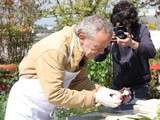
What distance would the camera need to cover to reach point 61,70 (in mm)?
3266

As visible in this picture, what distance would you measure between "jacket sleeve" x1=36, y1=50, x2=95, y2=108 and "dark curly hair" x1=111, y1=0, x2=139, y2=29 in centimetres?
139

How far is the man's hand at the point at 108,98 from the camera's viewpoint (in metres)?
3.28

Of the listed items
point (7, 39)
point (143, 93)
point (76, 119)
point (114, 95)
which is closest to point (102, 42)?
point (114, 95)

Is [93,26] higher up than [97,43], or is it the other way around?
[93,26]

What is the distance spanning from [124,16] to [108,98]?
144 centimetres

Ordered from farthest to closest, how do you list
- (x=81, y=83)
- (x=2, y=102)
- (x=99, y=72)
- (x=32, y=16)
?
(x=32, y=16) → (x=99, y=72) → (x=2, y=102) → (x=81, y=83)

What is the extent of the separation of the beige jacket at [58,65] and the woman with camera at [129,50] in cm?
116

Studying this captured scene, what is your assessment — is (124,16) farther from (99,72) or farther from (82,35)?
(99,72)

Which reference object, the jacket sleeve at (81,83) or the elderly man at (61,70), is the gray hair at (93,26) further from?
the jacket sleeve at (81,83)

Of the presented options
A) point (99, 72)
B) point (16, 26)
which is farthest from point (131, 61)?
point (16, 26)

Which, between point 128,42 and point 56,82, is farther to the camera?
point 128,42

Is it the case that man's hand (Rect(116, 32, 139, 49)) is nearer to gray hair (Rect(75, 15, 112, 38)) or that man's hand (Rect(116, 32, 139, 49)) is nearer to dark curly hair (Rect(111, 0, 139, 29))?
dark curly hair (Rect(111, 0, 139, 29))

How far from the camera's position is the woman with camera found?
4.50m

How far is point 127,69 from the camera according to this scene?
15.9ft
